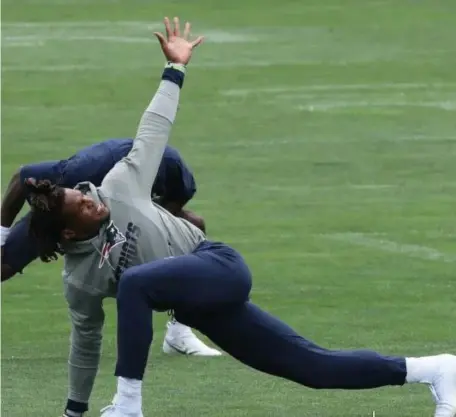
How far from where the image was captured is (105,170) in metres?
9.08

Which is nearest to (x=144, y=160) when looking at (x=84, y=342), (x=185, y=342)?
(x=84, y=342)

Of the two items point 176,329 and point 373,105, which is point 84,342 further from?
point 373,105

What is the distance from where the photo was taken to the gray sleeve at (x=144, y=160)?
739 cm

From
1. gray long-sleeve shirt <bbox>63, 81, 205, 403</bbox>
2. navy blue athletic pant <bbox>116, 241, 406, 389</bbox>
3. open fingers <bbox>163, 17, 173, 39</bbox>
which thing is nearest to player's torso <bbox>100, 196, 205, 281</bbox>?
gray long-sleeve shirt <bbox>63, 81, 205, 403</bbox>

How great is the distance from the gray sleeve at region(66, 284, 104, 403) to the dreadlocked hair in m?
0.30

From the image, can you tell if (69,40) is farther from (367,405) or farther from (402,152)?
(367,405)

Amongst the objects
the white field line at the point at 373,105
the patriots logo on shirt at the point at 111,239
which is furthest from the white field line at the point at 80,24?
the patriots logo on shirt at the point at 111,239

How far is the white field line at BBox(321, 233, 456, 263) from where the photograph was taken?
13.2 m

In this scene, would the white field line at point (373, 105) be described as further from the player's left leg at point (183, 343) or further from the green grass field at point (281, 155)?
the player's left leg at point (183, 343)

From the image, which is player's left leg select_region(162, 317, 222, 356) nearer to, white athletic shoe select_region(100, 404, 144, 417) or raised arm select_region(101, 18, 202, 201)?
raised arm select_region(101, 18, 202, 201)

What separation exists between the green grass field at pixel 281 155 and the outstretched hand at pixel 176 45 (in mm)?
1768

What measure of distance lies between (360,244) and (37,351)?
4.15 metres

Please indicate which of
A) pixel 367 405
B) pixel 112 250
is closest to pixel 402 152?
pixel 367 405

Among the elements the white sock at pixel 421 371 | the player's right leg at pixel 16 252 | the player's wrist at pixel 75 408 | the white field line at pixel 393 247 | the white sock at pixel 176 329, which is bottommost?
the white field line at pixel 393 247
